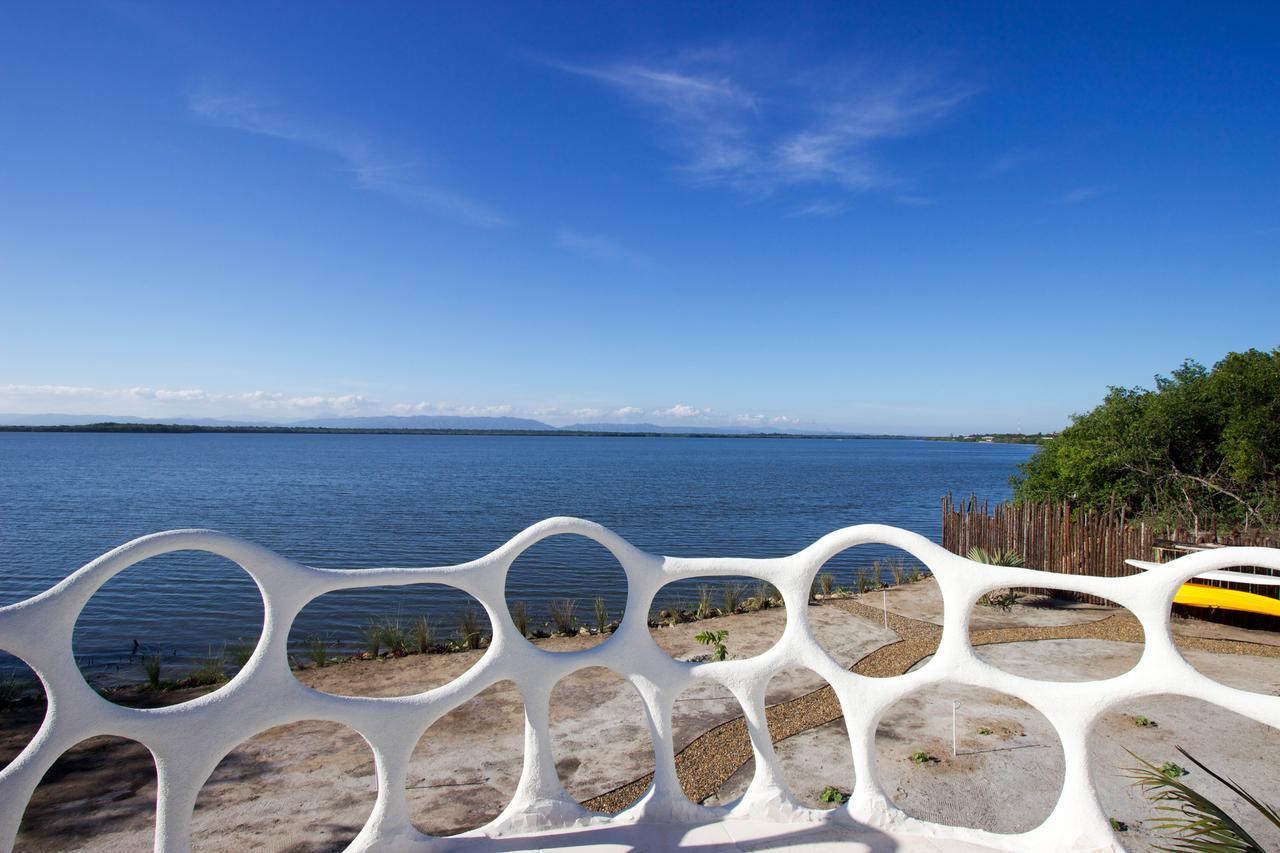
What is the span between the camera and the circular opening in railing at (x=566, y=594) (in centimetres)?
1136

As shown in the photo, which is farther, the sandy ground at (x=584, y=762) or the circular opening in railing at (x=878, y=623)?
the circular opening in railing at (x=878, y=623)

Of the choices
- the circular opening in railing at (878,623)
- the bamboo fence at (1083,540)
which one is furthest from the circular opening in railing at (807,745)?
the bamboo fence at (1083,540)

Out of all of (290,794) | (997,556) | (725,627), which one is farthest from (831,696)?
(997,556)

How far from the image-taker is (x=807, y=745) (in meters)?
6.27

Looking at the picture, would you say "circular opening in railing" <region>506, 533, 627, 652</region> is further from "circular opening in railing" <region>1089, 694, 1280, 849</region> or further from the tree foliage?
the tree foliage

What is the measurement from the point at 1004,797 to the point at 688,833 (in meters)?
2.74

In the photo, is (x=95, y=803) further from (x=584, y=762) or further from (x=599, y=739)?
(x=599, y=739)

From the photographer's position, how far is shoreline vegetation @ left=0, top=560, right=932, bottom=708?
9.13 meters

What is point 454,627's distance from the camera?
1283cm

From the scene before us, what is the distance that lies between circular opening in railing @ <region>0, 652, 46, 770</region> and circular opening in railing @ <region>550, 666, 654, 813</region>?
5.00 metres

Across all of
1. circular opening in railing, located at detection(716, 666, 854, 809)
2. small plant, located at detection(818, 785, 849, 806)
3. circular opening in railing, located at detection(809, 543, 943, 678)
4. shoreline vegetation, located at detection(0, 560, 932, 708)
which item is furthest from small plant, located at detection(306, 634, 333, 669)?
small plant, located at detection(818, 785, 849, 806)

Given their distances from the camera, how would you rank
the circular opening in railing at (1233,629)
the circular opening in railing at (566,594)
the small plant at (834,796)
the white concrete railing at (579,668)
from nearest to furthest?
the white concrete railing at (579,668), the small plant at (834,796), the circular opening in railing at (1233,629), the circular opening in railing at (566,594)

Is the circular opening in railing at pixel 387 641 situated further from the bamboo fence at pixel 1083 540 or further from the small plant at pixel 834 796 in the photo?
the bamboo fence at pixel 1083 540

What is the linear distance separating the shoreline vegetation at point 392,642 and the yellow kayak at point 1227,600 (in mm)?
5116
